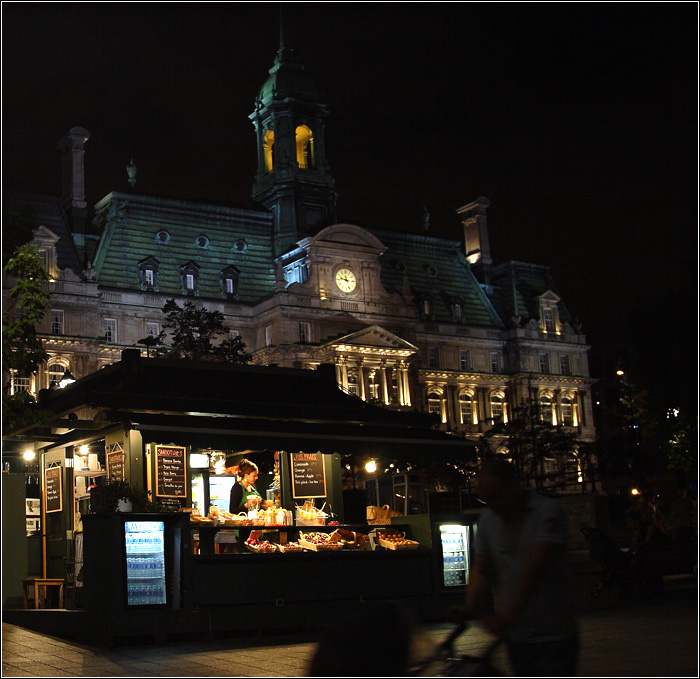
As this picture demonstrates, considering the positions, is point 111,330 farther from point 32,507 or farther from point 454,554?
point 454,554

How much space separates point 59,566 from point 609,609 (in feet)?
29.0

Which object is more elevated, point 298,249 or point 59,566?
point 298,249

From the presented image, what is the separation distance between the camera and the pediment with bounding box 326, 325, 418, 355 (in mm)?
65250

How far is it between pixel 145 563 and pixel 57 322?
47038 millimetres

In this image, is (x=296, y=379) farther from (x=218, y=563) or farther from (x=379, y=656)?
(x=379, y=656)

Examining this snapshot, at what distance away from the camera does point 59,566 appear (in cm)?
1736

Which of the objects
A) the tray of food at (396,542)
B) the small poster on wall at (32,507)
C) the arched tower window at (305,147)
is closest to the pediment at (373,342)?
the arched tower window at (305,147)

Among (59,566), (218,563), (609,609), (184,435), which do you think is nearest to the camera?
(218,563)

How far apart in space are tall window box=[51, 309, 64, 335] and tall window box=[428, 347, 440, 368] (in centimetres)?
2691

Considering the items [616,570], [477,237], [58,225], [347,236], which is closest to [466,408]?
[477,237]

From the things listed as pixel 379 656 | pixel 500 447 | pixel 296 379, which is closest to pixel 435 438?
pixel 296 379

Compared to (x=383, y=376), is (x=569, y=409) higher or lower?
lower

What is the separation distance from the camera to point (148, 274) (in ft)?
208

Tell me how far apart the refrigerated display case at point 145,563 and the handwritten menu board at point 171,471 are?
2.46 metres
